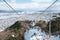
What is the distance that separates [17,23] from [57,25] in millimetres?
1335

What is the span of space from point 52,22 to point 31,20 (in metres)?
0.99

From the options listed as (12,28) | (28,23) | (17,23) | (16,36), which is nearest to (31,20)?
(28,23)

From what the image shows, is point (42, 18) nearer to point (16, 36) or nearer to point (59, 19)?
point (59, 19)

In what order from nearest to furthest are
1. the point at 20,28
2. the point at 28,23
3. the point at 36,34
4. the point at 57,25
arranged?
1. the point at 36,34
2. the point at 20,28
3. the point at 57,25
4. the point at 28,23

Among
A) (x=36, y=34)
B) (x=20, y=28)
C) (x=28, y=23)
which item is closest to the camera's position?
(x=36, y=34)

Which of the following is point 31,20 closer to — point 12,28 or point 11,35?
point 12,28

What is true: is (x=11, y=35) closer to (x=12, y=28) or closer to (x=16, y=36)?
(x=16, y=36)

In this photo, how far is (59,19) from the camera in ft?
28.8

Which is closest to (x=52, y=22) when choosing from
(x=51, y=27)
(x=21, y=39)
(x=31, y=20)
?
(x=51, y=27)

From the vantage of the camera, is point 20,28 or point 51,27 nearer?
point 20,28

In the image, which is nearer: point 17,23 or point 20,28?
point 20,28

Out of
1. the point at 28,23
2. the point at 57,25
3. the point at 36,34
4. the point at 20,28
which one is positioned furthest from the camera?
the point at 28,23

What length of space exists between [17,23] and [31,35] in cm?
182

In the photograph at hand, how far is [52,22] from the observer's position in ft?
26.7
